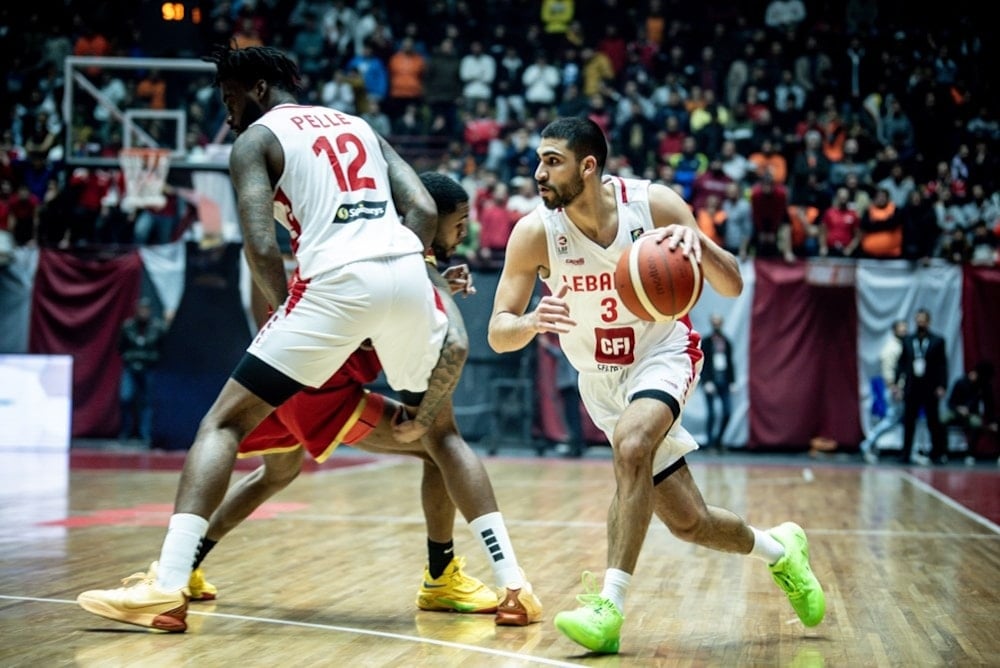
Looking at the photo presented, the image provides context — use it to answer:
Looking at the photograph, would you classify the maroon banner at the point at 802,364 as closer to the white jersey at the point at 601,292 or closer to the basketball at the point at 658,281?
the white jersey at the point at 601,292

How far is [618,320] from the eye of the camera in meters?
4.84

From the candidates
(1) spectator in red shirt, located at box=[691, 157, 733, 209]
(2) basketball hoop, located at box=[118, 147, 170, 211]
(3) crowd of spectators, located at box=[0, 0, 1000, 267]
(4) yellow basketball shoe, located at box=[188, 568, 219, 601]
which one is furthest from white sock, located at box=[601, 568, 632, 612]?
(1) spectator in red shirt, located at box=[691, 157, 733, 209]

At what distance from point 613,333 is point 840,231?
14086mm

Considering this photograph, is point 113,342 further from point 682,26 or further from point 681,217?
point 681,217

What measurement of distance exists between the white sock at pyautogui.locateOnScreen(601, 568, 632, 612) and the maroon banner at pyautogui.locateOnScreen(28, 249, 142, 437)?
15.4 meters

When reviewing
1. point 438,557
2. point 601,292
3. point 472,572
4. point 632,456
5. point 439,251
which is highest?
point 439,251

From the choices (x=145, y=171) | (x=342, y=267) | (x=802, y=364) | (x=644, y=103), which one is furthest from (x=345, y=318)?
(x=644, y=103)

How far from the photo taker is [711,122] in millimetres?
19891

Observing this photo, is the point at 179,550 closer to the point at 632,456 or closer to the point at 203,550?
the point at 203,550

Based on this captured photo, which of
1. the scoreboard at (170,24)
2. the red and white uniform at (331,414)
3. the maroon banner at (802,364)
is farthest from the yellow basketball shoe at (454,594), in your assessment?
the scoreboard at (170,24)

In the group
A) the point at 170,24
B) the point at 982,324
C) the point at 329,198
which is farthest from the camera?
the point at 982,324

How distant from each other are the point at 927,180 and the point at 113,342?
13151 mm

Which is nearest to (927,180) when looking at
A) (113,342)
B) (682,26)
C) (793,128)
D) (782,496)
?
(793,128)

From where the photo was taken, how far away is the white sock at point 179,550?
433 cm
